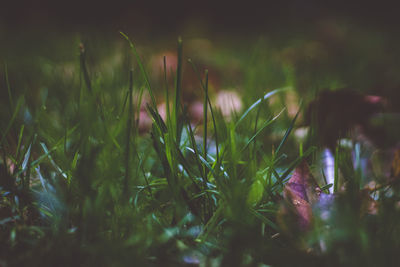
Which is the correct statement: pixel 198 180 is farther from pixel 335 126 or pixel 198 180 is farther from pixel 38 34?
pixel 38 34

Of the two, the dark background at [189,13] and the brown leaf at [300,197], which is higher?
the dark background at [189,13]

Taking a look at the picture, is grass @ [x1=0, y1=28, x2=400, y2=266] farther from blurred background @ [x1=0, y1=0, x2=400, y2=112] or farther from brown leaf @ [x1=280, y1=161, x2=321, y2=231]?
blurred background @ [x1=0, y1=0, x2=400, y2=112]

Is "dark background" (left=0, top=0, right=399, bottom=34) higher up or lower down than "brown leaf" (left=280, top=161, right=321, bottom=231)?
higher up

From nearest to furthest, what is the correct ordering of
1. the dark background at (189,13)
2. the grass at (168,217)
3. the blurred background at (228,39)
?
the grass at (168,217) → the blurred background at (228,39) → the dark background at (189,13)

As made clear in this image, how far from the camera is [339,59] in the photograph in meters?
1.61

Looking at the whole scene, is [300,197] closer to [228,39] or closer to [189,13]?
[228,39]

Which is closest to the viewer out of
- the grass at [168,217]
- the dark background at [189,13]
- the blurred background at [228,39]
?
the grass at [168,217]

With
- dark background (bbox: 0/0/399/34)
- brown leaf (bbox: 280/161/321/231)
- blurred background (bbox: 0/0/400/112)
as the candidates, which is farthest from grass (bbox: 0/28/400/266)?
dark background (bbox: 0/0/399/34)

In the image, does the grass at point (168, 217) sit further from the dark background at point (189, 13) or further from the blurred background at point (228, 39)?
the dark background at point (189, 13)

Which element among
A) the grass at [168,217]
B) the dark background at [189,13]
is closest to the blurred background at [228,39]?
the dark background at [189,13]

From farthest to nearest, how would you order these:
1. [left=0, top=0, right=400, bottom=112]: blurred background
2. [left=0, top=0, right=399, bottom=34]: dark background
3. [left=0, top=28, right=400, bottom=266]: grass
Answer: [left=0, top=0, right=399, bottom=34]: dark background, [left=0, top=0, right=400, bottom=112]: blurred background, [left=0, top=28, right=400, bottom=266]: grass

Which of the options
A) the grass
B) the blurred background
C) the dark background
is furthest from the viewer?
the dark background

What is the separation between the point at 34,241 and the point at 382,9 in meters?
3.40

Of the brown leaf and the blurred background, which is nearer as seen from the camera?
the brown leaf
